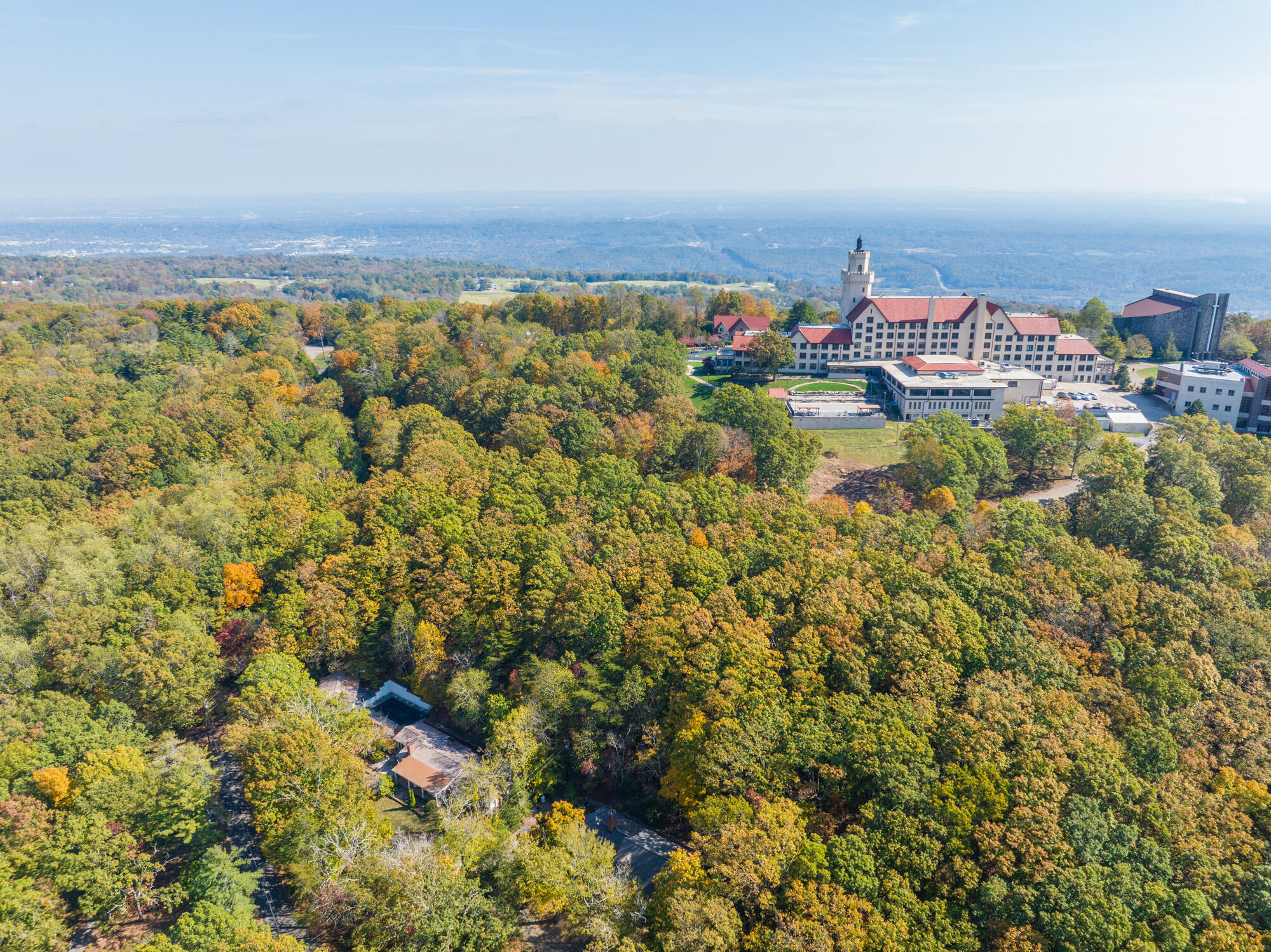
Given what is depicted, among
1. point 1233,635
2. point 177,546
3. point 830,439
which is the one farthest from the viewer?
point 830,439

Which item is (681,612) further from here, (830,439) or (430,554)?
(830,439)

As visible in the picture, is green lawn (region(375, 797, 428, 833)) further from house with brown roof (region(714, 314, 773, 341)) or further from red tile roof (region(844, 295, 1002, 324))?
red tile roof (region(844, 295, 1002, 324))

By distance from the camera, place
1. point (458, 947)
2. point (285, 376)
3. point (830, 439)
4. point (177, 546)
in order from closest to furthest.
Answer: point (458, 947) → point (177, 546) → point (830, 439) → point (285, 376)

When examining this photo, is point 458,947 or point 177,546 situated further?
point 177,546

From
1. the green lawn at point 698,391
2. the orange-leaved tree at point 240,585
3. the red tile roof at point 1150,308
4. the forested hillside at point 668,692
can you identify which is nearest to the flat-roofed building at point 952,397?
the forested hillside at point 668,692

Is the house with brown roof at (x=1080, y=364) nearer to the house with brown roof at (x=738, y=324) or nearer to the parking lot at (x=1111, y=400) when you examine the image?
the parking lot at (x=1111, y=400)

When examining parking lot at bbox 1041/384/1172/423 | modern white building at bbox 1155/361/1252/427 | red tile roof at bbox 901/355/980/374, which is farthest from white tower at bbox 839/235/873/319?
→ modern white building at bbox 1155/361/1252/427

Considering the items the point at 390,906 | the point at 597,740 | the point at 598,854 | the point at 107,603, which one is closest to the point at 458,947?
the point at 390,906
